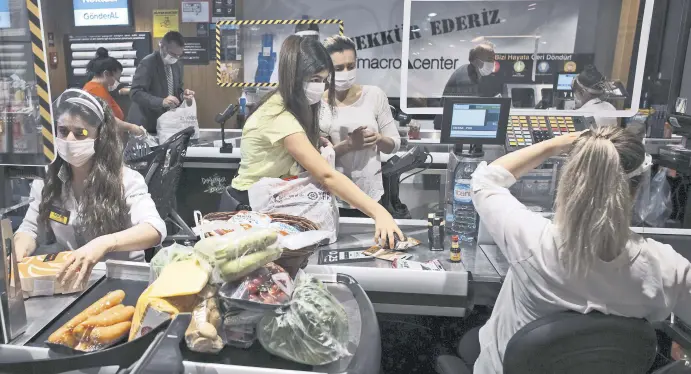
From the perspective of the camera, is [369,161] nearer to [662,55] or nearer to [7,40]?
[7,40]

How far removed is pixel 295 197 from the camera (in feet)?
6.32

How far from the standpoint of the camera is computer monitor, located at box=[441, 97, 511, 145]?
2045 mm

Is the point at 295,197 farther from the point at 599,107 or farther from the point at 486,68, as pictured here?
the point at 599,107

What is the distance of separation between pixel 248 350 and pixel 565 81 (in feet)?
7.12

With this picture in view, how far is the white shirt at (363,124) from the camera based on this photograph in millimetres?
3245

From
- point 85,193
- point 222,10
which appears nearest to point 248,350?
point 85,193

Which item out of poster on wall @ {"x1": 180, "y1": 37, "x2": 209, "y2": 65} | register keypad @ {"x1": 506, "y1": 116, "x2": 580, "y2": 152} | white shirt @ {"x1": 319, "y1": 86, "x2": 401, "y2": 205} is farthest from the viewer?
poster on wall @ {"x1": 180, "y1": 37, "x2": 209, "y2": 65}

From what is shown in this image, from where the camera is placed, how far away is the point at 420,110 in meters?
2.48

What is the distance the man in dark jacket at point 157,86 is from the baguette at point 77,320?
3.98 meters

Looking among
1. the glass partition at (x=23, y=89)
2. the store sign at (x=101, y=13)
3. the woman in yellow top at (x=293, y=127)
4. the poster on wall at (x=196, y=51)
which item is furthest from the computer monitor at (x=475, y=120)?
the store sign at (x=101, y=13)

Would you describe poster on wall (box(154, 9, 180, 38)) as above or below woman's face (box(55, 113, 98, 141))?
above

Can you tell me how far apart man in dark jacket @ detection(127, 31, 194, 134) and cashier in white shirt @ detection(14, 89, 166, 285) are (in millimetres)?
3117

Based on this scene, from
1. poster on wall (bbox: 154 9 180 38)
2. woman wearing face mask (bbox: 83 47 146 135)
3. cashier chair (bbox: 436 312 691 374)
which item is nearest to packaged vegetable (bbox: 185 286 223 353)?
cashier chair (bbox: 436 312 691 374)

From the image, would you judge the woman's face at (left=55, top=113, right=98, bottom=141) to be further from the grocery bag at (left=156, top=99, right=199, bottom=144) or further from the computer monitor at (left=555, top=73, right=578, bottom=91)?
the grocery bag at (left=156, top=99, right=199, bottom=144)
